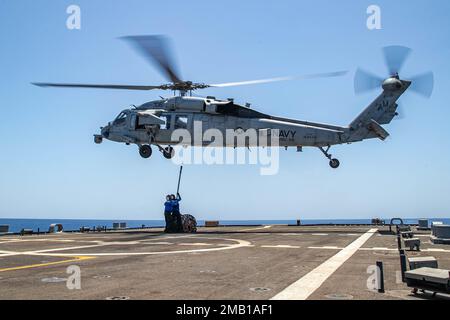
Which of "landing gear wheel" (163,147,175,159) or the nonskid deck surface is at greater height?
"landing gear wheel" (163,147,175,159)

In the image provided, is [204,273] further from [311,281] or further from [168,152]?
[168,152]

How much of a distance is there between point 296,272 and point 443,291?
3.95m

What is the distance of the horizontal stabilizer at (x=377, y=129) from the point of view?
30.8 meters

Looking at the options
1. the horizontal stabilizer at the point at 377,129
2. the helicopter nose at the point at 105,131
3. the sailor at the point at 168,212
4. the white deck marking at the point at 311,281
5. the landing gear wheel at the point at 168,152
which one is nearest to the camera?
the white deck marking at the point at 311,281

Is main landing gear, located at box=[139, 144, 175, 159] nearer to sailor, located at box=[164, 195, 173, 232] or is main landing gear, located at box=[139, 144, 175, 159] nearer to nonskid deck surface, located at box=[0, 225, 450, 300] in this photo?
sailor, located at box=[164, 195, 173, 232]

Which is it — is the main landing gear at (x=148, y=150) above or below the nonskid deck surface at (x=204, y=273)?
above

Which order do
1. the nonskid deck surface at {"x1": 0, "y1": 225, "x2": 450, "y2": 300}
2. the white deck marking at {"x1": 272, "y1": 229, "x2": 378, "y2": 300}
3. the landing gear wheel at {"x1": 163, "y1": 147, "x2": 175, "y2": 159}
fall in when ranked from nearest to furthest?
the white deck marking at {"x1": 272, "y1": 229, "x2": 378, "y2": 300}, the nonskid deck surface at {"x1": 0, "y1": 225, "x2": 450, "y2": 300}, the landing gear wheel at {"x1": 163, "y1": 147, "x2": 175, "y2": 159}

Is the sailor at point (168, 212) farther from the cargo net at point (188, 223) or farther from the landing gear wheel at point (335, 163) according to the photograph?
the landing gear wheel at point (335, 163)

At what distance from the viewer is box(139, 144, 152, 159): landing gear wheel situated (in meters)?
31.9

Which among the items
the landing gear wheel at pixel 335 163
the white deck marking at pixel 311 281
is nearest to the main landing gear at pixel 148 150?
the landing gear wheel at pixel 335 163

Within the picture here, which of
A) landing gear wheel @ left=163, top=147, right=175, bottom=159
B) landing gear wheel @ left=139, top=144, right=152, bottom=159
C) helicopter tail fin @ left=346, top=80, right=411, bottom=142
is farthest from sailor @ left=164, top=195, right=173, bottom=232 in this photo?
helicopter tail fin @ left=346, top=80, right=411, bottom=142

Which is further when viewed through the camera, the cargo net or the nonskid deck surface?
the cargo net

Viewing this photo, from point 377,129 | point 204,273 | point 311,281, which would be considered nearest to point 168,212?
point 377,129

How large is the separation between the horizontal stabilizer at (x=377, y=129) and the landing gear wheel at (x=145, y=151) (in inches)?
676
